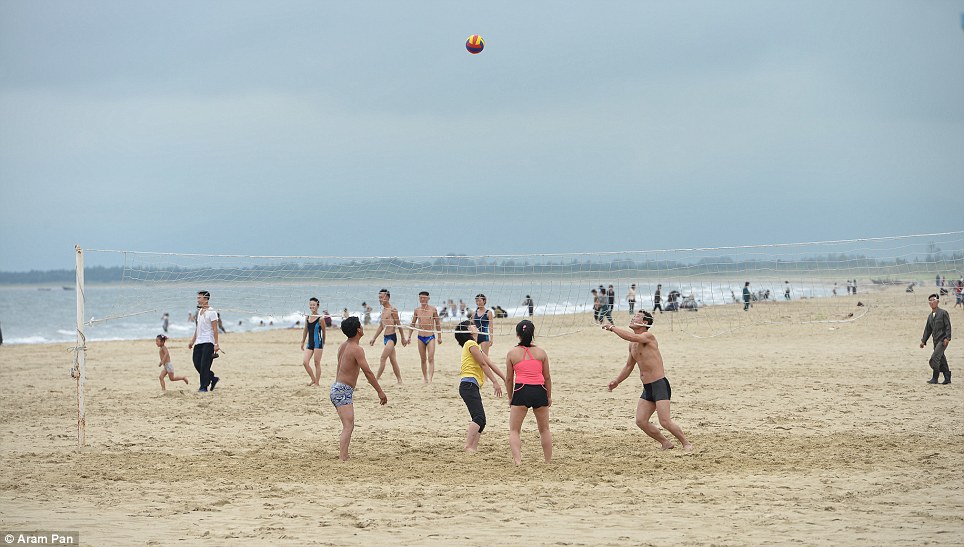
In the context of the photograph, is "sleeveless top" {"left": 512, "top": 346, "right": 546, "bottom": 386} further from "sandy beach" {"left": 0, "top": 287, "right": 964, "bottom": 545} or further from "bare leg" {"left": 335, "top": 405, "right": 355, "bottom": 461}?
"bare leg" {"left": 335, "top": 405, "right": 355, "bottom": 461}

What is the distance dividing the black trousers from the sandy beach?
0.84 feet

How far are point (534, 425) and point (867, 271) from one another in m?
7.85

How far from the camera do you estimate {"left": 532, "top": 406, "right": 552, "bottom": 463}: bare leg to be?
7.50 m

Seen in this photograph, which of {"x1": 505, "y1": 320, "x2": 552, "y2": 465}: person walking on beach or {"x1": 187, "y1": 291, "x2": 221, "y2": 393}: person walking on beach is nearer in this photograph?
{"x1": 505, "y1": 320, "x2": 552, "y2": 465}: person walking on beach

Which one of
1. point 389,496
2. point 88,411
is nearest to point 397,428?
point 389,496

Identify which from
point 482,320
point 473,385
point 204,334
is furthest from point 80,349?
point 482,320

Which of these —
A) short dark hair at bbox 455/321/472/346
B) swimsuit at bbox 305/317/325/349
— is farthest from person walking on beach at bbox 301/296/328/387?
short dark hair at bbox 455/321/472/346

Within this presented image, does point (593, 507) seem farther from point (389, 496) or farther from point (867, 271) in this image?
point (867, 271)

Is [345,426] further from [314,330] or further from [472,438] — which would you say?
[314,330]

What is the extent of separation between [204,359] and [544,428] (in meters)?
6.91

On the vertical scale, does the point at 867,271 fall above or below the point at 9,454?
above

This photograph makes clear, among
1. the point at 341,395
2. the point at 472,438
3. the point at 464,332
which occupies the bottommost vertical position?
the point at 472,438

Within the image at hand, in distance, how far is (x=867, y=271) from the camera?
14.5m

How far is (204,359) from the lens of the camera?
41.2 feet
